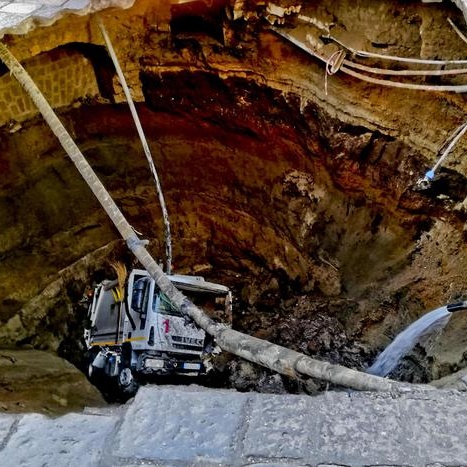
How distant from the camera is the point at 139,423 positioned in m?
2.16

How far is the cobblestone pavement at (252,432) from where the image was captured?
1963 millimetres

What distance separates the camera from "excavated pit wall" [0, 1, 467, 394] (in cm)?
562

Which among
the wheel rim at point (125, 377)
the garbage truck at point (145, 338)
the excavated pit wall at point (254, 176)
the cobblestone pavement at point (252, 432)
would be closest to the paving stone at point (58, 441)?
the cobblestone pavement at point (252, 432)

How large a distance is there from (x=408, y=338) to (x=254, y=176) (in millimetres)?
3533

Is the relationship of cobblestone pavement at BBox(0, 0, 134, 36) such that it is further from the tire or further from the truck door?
the tire

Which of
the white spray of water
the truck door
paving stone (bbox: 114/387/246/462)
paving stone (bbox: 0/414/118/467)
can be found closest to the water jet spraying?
the white spray of water

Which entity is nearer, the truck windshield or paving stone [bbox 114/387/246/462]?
paving stone [bbox 114/387/246/462]

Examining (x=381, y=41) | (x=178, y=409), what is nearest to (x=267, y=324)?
(x=381, y=41)

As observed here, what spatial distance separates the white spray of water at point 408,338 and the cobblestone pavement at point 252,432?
2.86 metres

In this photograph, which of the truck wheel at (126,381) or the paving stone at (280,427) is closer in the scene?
the paving stone at (280,427)

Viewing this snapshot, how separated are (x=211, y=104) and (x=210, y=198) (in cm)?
161

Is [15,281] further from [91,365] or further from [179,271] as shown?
[179,271]

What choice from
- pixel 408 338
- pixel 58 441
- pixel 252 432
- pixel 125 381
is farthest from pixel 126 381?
pixel 252 432

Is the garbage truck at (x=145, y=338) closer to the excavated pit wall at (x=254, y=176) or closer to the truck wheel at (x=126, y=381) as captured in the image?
the truck wheel at (x=126, y=381)
